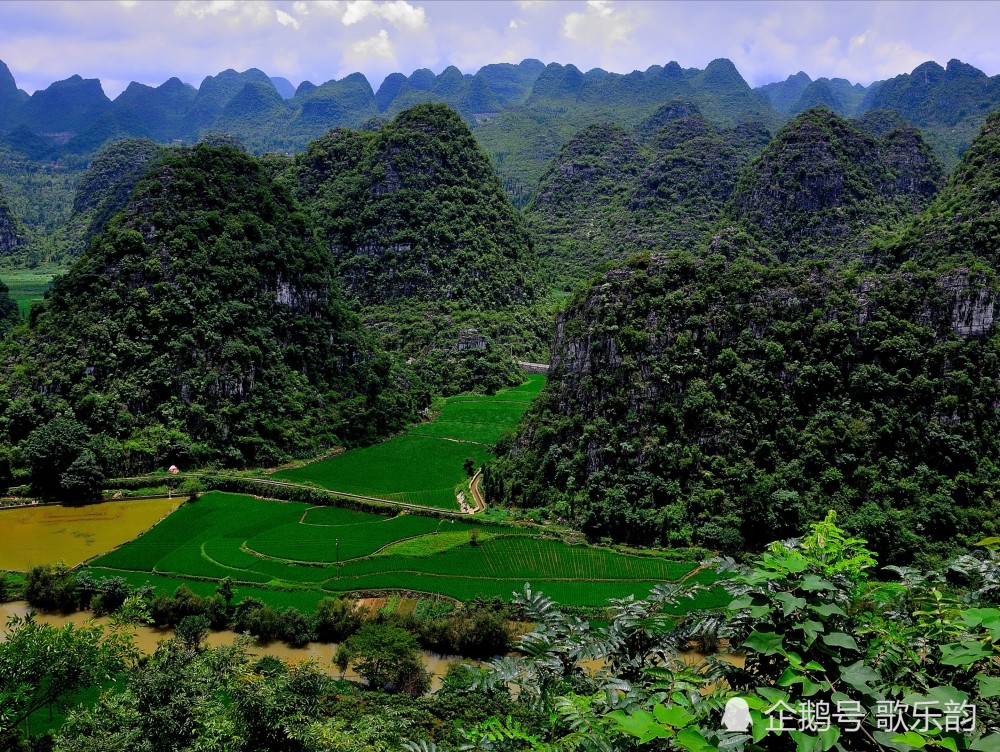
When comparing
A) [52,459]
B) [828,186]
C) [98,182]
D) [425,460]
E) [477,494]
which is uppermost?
[98,182]

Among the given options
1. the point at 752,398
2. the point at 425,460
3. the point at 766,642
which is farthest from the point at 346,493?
the point at 766,642

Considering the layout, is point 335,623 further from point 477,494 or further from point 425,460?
point 425,460

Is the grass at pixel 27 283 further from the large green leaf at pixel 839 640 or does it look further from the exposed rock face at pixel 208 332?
the large green leaf at pixel 839 640

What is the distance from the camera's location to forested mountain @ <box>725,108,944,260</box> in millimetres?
87312

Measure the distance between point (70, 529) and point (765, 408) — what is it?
45.1 m

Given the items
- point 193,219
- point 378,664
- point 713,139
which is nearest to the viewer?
point 378,664

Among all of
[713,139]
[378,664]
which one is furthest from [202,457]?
[713,139]

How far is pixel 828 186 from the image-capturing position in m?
89.9

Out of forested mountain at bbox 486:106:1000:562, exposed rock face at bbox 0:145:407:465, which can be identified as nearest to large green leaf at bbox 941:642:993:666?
forested mountain at bbox 486:106:1000:562

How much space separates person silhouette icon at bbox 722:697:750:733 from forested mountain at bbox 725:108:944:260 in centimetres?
8734

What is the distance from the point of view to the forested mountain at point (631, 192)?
11131cm

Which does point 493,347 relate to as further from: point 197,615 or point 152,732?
point 152,732

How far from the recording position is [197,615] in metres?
31.9

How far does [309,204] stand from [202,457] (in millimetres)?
54859
